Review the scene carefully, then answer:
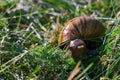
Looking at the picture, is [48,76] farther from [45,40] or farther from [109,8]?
[109,8]

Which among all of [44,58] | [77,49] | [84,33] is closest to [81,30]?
[84,33]

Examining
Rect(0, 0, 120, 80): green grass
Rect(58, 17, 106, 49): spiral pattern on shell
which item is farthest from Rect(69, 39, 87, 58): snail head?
Rect(58, 17, 106, 49): spiral pattern on shell

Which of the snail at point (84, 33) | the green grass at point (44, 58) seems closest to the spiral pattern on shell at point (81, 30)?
the snail at point (84, 33)

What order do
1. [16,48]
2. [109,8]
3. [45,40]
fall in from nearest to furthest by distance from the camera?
[16,48] < [45,40] < [109,8]

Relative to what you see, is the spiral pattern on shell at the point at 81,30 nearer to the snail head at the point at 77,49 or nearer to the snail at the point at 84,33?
the snail at the point at 84,33

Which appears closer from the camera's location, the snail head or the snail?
the snail head

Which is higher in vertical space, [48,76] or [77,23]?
[77,23]

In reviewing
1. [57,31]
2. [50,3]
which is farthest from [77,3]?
[57,31]

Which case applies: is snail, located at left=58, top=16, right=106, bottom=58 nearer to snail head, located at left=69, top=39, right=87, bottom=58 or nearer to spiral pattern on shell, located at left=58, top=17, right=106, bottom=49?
spiral pattern on shell, located at left=58, top=17, right=106, bottom=49
